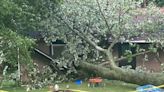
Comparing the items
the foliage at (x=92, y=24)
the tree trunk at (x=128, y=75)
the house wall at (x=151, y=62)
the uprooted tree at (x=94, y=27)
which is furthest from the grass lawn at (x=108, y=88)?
the house wall at (x=151, y=62)

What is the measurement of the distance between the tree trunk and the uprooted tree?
4 centimetres

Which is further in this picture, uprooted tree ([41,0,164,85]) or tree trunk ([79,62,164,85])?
uprooted tree ([41,0,164,85])

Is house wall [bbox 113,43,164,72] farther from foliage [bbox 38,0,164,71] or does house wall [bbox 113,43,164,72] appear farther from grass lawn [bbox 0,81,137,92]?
grass lawn [bbox 0,81,137,92]

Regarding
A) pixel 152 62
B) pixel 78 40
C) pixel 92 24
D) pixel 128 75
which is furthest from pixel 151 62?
pixel 128 75

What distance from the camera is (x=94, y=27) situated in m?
17.4

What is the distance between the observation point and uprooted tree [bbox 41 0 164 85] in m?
16.8

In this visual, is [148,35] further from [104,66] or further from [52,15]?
[52,15]

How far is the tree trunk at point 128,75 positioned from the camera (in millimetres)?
14237

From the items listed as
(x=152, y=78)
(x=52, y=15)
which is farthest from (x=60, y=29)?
(x=152, y=78)

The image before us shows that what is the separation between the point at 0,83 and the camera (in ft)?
52.4

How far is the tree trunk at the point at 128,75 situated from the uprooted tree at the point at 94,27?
4 centimetres

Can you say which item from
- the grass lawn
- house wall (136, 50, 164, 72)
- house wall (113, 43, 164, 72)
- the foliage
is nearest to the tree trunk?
the grass lawn

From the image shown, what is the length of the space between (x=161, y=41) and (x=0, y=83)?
22.0 ft

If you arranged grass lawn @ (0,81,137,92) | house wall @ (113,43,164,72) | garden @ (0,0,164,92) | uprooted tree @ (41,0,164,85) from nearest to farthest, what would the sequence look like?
1. garden @ (0,0,164,92)
2. grass lawn @ (0,81,137,92)
3. uprooted tree @ (41,0,164,85)
4. house wall @ (113,43,164,72)
